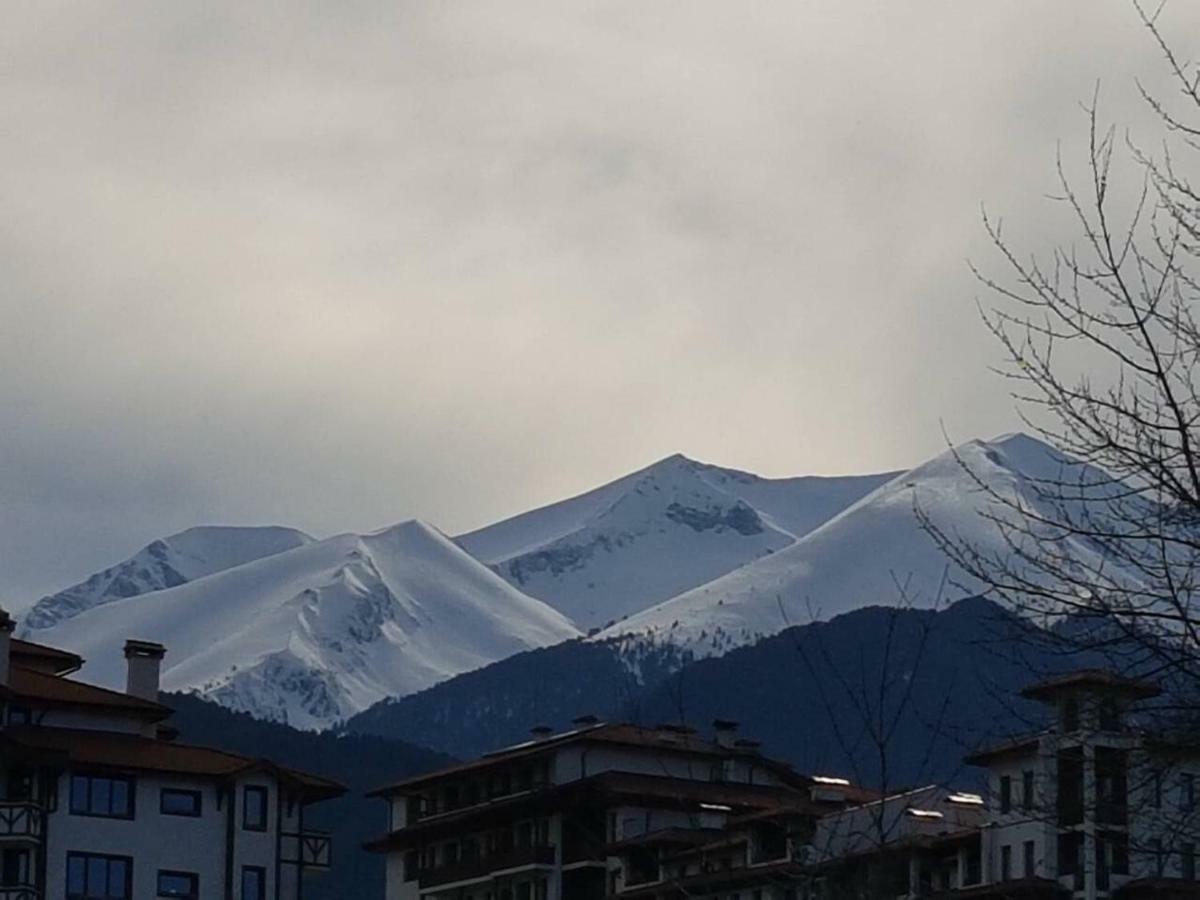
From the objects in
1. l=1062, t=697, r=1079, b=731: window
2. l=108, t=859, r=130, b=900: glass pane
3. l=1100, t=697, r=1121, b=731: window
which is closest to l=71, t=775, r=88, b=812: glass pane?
l=108, t=859, r=130, b=900: glass pane

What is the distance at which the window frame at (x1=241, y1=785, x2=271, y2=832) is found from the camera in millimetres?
96938

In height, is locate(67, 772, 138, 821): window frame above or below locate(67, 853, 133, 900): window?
above

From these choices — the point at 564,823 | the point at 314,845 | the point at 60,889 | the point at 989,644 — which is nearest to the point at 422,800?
the point at 564,823

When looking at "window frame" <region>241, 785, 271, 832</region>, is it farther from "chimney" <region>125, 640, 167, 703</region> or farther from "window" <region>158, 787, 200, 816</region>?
"chimney" <region>125, 640, 167, 703</region>

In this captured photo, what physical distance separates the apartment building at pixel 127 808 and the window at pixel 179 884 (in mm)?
31

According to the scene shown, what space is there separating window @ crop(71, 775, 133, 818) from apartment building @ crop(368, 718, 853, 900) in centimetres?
1753

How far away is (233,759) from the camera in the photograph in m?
97.3

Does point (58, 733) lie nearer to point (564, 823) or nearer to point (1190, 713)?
point (564, 823)

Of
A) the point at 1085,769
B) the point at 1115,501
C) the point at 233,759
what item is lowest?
the point at 1085,769

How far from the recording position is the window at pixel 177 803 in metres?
95.9

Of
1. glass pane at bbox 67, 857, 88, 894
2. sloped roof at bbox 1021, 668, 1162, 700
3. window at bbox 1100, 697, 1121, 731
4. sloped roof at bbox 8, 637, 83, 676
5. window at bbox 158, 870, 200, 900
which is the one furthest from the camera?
sloped roof at bbox 8, 637, 83, 676

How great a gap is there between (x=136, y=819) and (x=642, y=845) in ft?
55.2

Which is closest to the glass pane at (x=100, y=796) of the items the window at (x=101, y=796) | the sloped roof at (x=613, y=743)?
the window at (x=101, y=796)

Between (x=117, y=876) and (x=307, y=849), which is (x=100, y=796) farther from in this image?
(x=307, y=849)
